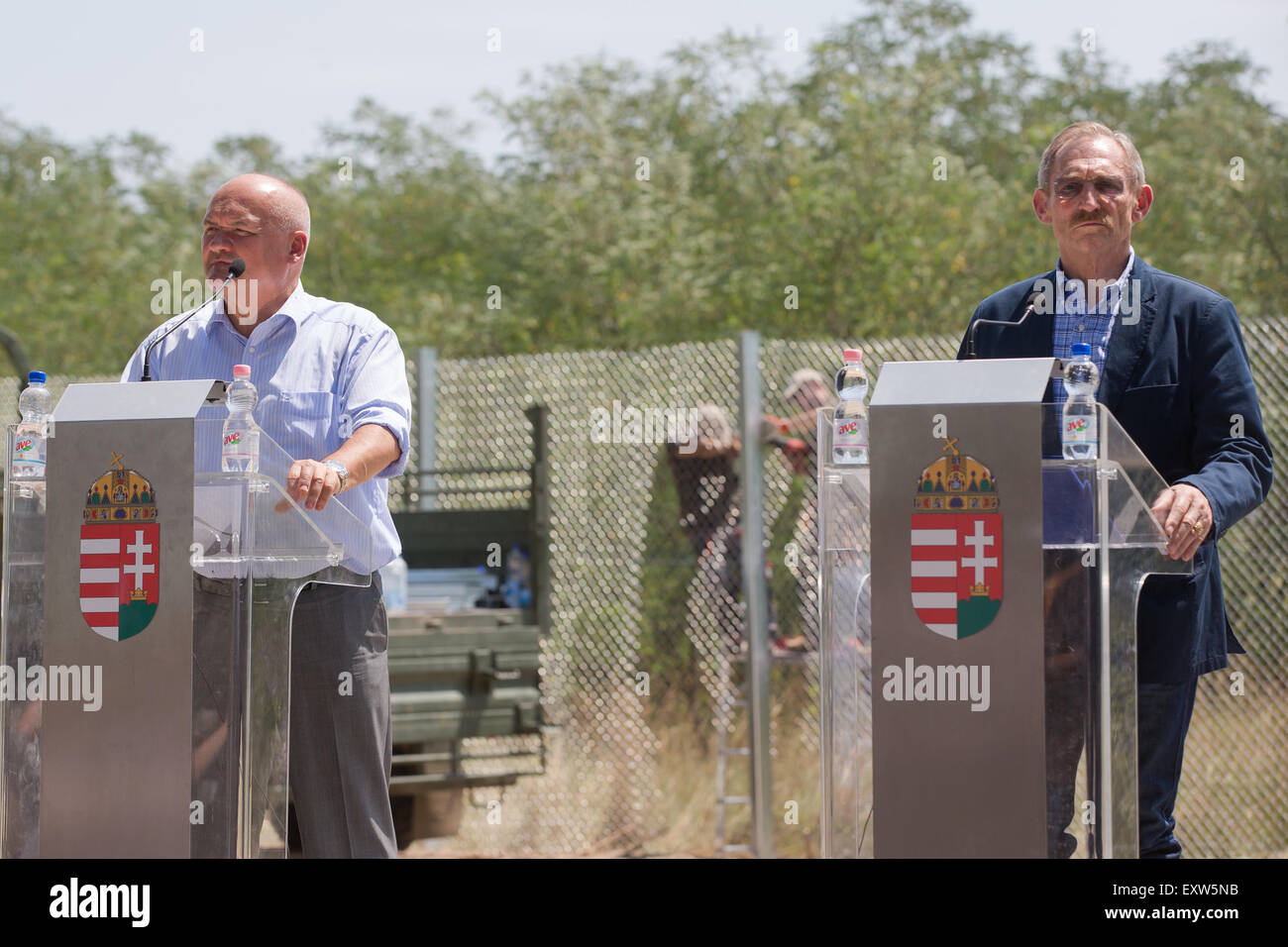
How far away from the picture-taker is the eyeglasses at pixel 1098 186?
356 centimetres

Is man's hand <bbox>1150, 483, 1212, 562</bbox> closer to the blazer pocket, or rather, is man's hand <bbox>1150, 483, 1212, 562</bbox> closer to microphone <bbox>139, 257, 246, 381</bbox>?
the blazer pocket

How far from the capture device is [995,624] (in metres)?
2.88

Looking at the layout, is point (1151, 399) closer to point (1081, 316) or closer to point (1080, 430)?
point (1081, 316)

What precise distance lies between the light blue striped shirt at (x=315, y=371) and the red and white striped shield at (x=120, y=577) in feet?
2.10

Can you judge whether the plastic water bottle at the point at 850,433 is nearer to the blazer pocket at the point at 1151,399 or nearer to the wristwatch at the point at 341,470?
the blazer pocket at the point at 1151,399

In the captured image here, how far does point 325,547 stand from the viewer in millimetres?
3289

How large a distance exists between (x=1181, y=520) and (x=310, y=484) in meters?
1.96

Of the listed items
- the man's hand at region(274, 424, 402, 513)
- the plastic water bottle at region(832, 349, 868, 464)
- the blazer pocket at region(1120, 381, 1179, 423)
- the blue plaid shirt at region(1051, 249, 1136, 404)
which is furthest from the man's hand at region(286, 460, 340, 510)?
the blazer pocket at region(1120, 381, 1179, 423)

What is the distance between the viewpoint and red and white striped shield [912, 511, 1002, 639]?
288 centimetres

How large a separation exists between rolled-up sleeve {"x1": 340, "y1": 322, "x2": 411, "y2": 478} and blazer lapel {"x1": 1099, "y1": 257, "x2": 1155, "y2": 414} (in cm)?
180

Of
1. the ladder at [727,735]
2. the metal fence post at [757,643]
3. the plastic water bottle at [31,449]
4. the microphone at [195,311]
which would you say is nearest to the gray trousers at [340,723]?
the plastic water bottle at [31,449]

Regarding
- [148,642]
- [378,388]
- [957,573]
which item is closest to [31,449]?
[148,642]

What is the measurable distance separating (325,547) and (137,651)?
471mm

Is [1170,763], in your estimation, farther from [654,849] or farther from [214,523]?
[654,849]
